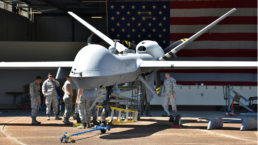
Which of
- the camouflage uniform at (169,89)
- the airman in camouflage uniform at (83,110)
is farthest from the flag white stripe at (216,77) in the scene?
the airman in camouflage uniform at (83,110)

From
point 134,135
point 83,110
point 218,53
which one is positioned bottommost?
point 134,135

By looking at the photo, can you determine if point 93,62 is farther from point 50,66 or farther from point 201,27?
point 201,27

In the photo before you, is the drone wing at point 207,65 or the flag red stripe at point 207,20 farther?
the flag red stripe at point 207,20

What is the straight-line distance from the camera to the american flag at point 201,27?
15.2 m

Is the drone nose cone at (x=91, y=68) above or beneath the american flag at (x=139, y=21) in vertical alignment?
beneath

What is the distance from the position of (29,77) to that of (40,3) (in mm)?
7720

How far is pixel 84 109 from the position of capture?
9172 mm

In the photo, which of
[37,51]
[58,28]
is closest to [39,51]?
[37,51]

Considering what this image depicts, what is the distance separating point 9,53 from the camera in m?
15.7

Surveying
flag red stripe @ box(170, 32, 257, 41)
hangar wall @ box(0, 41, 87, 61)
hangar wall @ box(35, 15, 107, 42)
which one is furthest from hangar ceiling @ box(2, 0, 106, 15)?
flag red stripe @ box(170, 32, 257, 41)

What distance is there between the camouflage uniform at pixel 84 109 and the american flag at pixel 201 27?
7292mm

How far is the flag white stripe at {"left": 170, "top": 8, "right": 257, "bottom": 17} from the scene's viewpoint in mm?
15141

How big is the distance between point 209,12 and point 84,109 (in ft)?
29.5

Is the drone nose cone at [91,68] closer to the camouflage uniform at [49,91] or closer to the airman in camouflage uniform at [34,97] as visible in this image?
the airman in camouflage uniform at [34,97]
